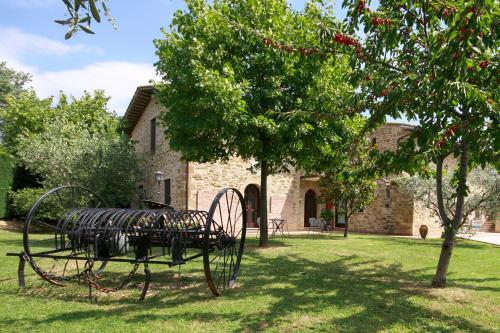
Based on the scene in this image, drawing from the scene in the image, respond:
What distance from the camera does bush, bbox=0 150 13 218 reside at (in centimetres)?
2070

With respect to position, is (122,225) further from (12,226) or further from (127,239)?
(12,226)

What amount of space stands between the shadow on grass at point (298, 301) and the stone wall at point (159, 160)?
29.4 ft

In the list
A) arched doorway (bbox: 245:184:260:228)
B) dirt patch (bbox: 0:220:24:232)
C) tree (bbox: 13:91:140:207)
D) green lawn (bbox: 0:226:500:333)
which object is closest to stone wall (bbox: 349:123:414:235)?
arched doorway (bbox: 245:184:260:228)

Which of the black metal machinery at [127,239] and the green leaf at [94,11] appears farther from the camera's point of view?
the black metal machinery at [127,239]

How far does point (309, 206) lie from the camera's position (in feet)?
83.3

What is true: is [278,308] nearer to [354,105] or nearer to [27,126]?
[354,105]

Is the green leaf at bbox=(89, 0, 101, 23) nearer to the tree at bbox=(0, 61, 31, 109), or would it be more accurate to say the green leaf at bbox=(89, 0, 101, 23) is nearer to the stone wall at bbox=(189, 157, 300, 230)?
the stone wall at bbox=(189, 157, 300, 230)

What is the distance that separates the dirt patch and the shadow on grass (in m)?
14.3

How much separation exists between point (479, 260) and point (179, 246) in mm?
9960

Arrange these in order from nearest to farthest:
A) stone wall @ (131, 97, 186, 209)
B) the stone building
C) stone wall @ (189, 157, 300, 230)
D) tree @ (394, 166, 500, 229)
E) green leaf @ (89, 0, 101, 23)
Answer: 1. green leaf @ (89, 0, 101, 23)
2. tree @ (394, 166, 500, 229)
3. stone wall @ (189, 157, 300, 230)
4. stone wall @ (131, 97, 186, 209)
5. the stone building

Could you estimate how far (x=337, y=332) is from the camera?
5113 mm

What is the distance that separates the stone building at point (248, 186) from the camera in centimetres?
1814

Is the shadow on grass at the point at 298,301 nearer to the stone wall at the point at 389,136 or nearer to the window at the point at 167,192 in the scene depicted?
the window at the point at 167,192

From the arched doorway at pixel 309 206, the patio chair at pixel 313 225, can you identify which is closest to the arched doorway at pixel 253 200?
the patio chair at pixel 313 225
